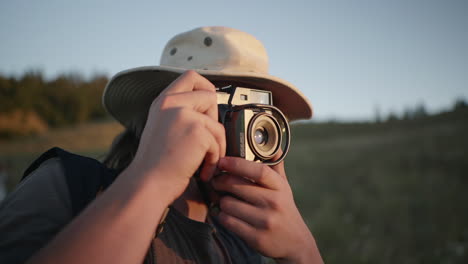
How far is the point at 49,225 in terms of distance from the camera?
815 mm

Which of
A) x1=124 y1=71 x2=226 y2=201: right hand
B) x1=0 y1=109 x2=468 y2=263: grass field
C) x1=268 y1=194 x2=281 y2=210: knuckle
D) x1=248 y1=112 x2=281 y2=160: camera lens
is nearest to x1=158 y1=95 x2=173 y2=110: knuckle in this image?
x1=124 y1=71 x2=226 y2=201: right hand

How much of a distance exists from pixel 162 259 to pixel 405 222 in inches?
218

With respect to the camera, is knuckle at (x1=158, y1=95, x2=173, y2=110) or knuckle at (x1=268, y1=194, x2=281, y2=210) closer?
knuckle at (x1=158, y1=95, x2=173, y2=110)

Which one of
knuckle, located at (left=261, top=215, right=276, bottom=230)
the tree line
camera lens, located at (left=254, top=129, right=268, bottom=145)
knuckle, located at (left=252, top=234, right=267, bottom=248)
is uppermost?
the tree line

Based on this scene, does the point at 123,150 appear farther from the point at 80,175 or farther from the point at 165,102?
the point at 165,102

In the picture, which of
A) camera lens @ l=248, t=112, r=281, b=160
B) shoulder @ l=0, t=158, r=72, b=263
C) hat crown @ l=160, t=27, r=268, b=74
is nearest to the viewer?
shoulder @ l=0, t=158, r=72, b=263

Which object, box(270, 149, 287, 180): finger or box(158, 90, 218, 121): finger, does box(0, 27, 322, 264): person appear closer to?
box(158, 90, 218, 121): finger

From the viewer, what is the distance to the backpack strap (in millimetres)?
928

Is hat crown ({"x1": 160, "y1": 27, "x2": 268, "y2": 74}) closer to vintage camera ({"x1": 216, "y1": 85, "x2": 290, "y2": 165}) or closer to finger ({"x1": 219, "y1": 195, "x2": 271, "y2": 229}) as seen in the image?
vintage camera ({"x1": 216, "y1": 85, "x2": 290, "y2": 165})

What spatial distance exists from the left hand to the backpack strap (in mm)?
462

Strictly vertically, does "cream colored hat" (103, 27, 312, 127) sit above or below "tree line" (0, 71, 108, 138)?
below

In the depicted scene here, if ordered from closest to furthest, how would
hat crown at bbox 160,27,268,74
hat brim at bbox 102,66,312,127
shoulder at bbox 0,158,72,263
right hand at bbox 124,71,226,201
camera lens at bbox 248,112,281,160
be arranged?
shoulder at bbox 0,158,72,263 → right hand at bbox 124,71,226,201 → camera lens at bbox 248,112,281,160 → hat brim at bbox 102,66,312,127 → hat crown at bbox 160,27,268,74

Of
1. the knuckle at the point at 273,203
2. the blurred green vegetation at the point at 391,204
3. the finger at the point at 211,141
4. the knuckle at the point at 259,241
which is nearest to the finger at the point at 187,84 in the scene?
the finger at the point at 211,141

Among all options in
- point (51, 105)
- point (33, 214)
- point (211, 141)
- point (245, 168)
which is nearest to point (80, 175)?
point (33, 214)
